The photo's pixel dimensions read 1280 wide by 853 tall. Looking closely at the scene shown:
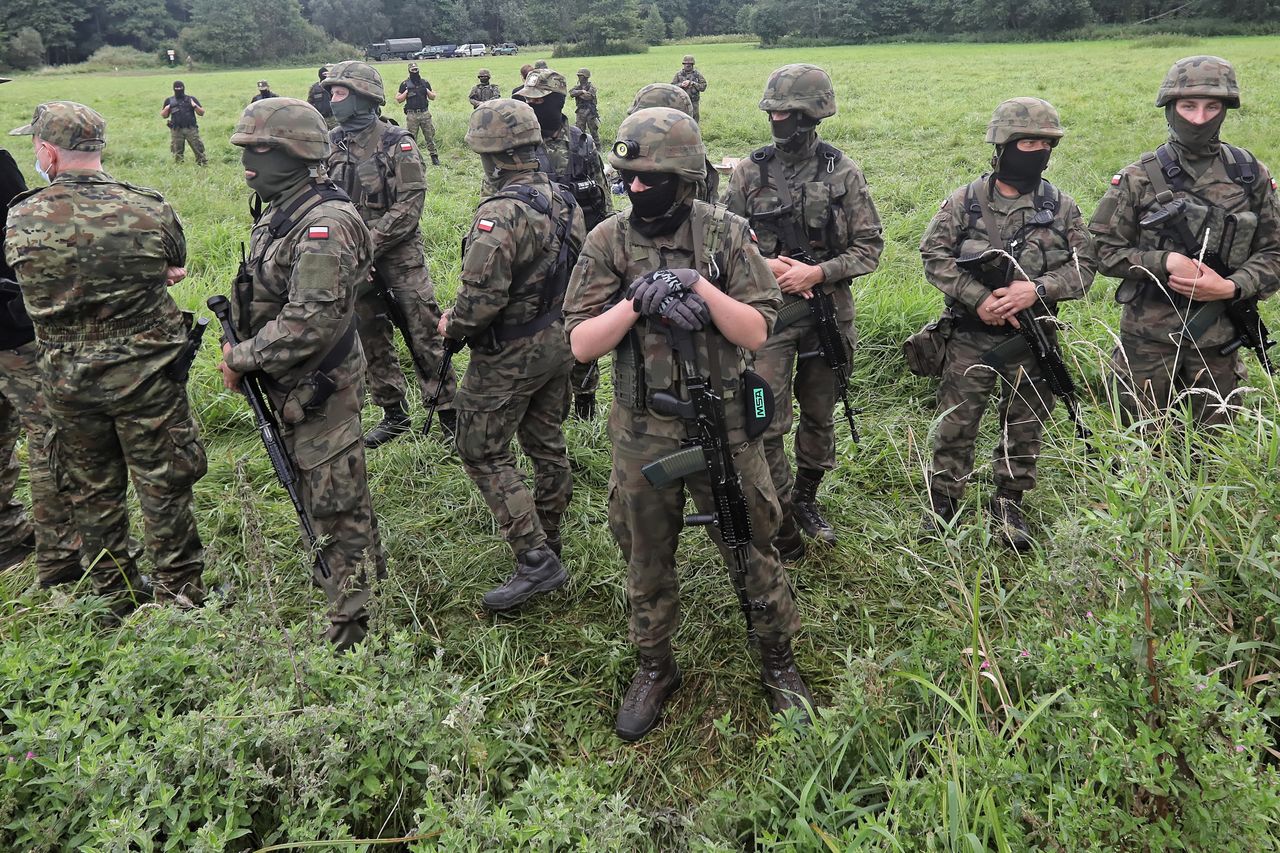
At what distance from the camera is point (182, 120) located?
50.9 ft

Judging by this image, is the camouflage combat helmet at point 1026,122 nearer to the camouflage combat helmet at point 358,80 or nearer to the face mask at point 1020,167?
the face mask at point 1020,167

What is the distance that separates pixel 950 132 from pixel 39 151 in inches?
608

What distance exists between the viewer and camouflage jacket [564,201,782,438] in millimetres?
2832

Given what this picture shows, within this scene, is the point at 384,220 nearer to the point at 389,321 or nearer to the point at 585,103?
the point at 389,321

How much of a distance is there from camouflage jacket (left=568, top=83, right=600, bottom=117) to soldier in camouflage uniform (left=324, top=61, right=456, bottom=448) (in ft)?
16.8

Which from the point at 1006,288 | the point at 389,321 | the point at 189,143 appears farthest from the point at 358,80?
the point at 189,143

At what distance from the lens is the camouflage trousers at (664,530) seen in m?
2.97

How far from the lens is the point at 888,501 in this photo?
15.3ft

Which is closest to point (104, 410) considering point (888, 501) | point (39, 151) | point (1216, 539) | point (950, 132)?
point (39, 151)

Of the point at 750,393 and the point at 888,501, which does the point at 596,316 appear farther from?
the point at 888,501

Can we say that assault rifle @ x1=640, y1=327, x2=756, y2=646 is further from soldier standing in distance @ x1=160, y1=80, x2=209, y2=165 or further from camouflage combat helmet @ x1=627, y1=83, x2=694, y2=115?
soldier standing in distance @ x1=160, y1=80, x2=209, y2=165

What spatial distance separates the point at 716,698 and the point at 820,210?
2.39m

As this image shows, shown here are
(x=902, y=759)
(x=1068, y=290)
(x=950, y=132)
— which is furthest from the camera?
(x=950, y=132)

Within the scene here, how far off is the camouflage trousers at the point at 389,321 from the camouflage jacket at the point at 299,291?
2.10m
